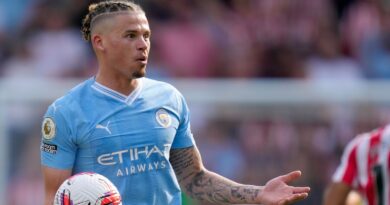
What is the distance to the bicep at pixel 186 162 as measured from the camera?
22.1 feet

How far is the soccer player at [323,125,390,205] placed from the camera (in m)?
8.12

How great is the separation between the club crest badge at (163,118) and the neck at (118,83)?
20 cm

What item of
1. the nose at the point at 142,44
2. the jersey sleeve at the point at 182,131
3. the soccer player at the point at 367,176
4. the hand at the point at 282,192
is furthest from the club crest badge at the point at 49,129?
the soccer player at the point at 367,176

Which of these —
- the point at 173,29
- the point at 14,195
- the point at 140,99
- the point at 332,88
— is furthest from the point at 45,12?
the point at 140,99

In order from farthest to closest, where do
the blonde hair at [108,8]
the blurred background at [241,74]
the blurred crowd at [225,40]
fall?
the blurred crowd at [225,40], the blurred background at [241,74], the blonde hair at [108,8]

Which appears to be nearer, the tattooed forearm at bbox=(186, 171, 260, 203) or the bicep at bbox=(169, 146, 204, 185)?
the tattooed forearm at bbox=(186, 171, 260, 203)

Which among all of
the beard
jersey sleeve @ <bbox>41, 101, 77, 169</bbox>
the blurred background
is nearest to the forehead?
the beard

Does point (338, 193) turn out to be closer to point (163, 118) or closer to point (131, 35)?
point (163, 118)

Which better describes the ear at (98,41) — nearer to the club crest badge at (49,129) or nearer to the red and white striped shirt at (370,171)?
the club crest badge at (49,129)

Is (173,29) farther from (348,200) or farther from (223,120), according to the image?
(348,200)

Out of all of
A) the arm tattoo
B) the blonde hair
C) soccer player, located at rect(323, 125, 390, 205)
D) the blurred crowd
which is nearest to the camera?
the blonde hair

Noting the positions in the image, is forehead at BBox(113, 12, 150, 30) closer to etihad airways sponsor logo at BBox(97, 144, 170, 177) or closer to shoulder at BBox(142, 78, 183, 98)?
shoulder at BBox(142, 78, 183, 98)

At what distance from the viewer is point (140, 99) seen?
655cm

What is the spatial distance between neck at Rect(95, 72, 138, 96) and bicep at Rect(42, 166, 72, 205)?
0.52 metres
